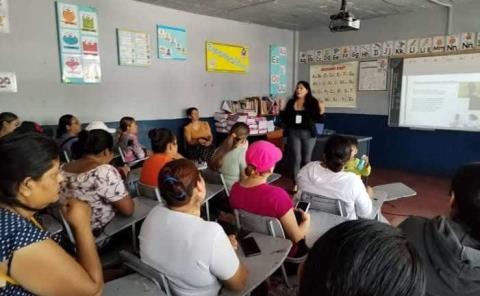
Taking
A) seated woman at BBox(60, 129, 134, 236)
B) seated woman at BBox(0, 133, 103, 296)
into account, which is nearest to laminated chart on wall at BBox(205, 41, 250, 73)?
seated woman at BBox(60, 129, 134, 236)

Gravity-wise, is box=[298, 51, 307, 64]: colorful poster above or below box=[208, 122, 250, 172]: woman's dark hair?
above

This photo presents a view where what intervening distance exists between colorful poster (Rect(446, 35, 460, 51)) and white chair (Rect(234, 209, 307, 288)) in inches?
182

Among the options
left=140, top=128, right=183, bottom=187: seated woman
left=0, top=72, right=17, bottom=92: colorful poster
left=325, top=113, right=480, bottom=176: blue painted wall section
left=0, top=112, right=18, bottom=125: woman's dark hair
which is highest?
left=0, top=72, right=17, bottom=92: colorful poster

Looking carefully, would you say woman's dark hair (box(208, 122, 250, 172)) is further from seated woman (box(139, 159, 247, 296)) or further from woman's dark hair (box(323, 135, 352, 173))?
seated woman (box(139, 159, 247, 296))

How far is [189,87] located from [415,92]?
3.55m

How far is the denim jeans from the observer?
455cm

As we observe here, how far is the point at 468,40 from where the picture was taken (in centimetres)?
484

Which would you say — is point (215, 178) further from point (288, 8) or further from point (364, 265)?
point (288, 8)

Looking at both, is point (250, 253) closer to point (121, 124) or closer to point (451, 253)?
point (451, 253)

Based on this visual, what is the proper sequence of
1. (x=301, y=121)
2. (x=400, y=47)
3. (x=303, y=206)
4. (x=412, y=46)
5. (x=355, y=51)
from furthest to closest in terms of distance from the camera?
(x=355, y=51), (x=400, y=47), (x=412, y=46), (x=301, y=121), (x=303, y=206)

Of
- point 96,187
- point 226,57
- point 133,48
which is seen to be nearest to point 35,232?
point 96,187

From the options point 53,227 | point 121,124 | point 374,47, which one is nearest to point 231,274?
point 53,227

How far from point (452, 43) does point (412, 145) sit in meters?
1.62

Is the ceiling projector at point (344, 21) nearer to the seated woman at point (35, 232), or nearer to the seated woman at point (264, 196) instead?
the seated woman at point (264, 196)
